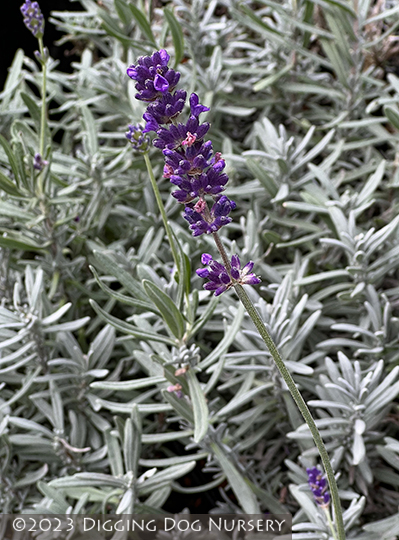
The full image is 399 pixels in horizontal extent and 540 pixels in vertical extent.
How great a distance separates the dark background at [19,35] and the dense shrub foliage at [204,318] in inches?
24.8

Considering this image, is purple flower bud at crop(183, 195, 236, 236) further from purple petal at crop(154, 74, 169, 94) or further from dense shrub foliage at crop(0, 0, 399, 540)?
dense shrub foliage at crop(0, 0, 399, 540)

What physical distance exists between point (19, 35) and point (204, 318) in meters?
1.64

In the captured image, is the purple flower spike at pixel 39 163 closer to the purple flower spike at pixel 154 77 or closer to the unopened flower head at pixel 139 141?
the unopened flower head at pixel 139 141

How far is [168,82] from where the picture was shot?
0.54 meters

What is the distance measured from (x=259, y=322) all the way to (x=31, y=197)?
2.34 ft

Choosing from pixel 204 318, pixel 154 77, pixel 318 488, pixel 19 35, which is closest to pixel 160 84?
pixel 154 77

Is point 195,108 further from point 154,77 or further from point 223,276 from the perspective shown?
point 223,276

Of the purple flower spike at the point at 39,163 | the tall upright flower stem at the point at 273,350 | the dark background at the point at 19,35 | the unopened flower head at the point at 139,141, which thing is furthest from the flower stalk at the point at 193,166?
the dark background at the point at 19,35

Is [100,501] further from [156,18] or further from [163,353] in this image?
[156,18]

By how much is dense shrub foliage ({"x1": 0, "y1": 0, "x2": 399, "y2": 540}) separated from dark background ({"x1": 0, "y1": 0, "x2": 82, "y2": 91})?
0.63 meters

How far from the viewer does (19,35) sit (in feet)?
6.82

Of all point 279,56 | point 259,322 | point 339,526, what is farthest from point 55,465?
point 279,56

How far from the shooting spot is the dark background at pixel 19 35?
202 cm

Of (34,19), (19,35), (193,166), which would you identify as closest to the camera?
(193,166)
